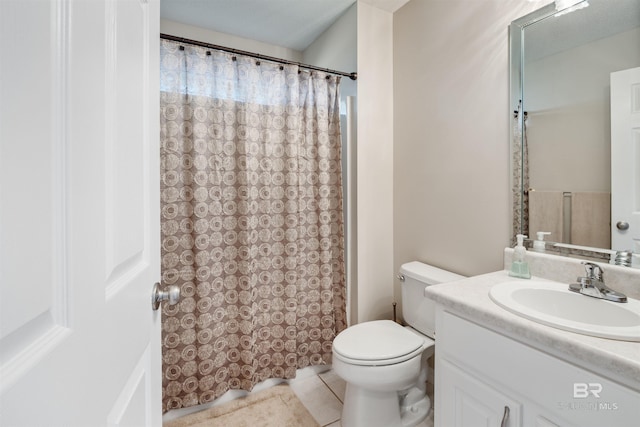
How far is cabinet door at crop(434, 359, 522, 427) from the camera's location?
87 cm

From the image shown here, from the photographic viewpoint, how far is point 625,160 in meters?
1.07

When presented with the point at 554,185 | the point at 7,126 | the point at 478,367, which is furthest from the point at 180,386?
the point at 554,185

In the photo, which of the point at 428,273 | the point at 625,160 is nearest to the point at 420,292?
the point at 428,273

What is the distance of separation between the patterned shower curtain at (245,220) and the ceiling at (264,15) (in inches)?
18.5

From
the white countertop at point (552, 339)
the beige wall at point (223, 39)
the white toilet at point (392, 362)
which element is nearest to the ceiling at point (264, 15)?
the beige wall at point (223, 39)

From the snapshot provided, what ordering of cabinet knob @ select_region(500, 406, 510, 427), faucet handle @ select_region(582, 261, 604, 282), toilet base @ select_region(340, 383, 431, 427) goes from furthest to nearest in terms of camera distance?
1. toilet base @ select_region(340, 383, 431, 427)
2. faucet handle @ select_region(582, 261, 604, 282)
3. cabinet knob @ select_region(500, 406, 510, 427)

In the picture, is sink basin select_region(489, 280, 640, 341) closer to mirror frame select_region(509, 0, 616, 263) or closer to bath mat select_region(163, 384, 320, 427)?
mirror frame select_region(509, 0, 616, 263)

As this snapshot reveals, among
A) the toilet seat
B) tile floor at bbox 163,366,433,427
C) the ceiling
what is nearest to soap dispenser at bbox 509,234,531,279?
the toilet seat

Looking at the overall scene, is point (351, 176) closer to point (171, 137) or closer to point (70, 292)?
point (171, 137)

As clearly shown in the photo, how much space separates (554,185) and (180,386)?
210 cm

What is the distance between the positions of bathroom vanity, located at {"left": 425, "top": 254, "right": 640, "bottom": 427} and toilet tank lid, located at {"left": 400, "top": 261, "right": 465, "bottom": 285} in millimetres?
347

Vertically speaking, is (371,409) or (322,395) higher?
(371,409)

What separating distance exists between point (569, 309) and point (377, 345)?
78 cm

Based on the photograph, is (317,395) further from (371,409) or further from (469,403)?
(469,403)
